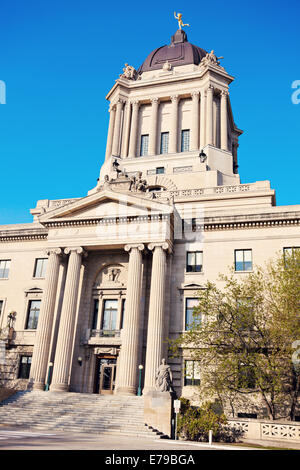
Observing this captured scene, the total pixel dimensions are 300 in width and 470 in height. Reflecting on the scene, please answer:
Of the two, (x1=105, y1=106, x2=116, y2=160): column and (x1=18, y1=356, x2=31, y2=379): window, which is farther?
(x1=105, y1=106, x2=116, y2=160): column

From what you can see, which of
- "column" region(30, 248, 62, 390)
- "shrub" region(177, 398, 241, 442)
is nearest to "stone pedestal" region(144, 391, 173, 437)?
"shrub" region(177, 398, 241, 442)

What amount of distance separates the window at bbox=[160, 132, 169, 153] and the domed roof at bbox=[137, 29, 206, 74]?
1165cm

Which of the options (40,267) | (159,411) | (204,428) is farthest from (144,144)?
(204,428)

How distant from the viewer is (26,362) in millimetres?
36812

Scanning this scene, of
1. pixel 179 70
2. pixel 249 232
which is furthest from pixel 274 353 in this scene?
pixel 179 70

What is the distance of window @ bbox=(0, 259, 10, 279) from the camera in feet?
135

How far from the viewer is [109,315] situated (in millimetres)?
36438

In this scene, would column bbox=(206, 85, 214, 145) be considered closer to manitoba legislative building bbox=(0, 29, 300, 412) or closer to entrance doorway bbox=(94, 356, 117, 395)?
manitoba legislative building bbox=(0, 29, 300, 412)

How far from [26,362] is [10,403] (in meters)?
6.79

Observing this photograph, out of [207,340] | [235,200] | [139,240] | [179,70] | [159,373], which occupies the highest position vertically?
[179,70]

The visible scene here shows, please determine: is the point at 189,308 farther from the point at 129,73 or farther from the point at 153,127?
the point at 129,73

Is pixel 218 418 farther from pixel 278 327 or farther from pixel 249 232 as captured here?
pixel 249 232

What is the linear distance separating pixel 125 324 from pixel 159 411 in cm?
819

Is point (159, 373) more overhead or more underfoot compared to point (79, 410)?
more overhead
